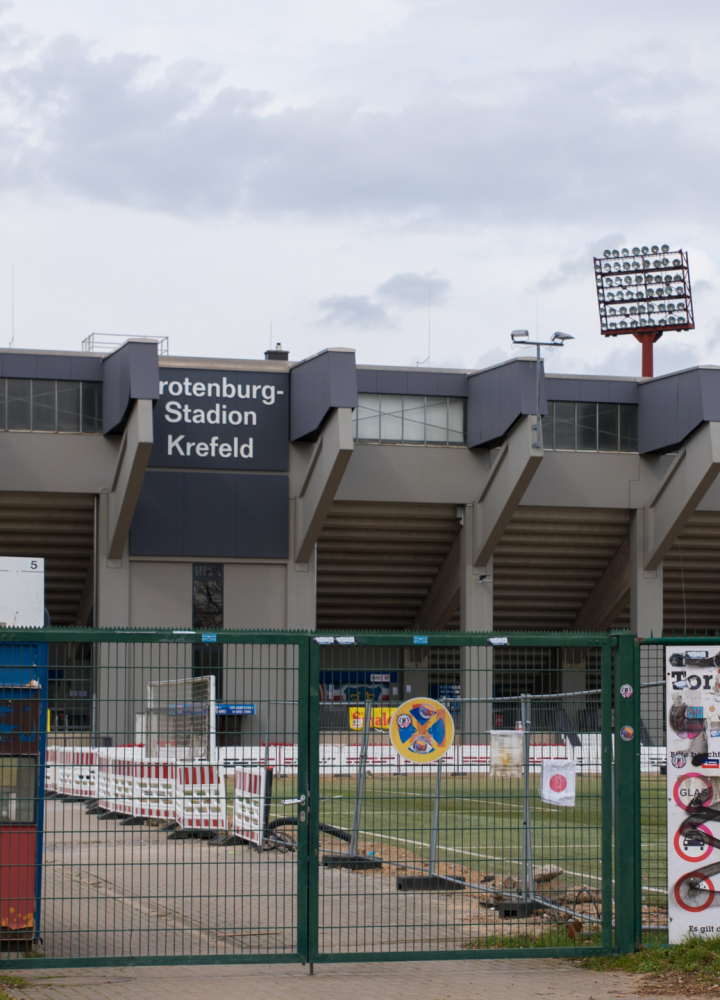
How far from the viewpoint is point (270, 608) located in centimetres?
4100

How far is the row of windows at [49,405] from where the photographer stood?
38812 mm

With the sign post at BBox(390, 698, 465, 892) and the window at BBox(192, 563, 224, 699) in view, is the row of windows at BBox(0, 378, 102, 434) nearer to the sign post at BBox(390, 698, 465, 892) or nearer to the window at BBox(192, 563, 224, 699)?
the window at BBox(192, 563, 224, 699)

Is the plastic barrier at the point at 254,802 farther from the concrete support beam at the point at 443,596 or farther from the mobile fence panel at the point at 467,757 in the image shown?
the concrete support beam at the point at 443,596

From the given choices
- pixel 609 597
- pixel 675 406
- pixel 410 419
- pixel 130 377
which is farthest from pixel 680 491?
pixel 130 377

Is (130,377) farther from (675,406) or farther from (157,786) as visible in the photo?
(157,786)

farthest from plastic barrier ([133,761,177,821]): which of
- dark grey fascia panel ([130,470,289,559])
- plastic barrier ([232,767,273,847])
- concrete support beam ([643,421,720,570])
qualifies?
concrete support beam ([643,421,720,570])

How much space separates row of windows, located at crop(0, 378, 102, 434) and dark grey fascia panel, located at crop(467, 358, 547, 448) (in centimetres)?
1264

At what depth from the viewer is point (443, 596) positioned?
45938 millimetres

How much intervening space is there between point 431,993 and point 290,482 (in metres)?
33.5

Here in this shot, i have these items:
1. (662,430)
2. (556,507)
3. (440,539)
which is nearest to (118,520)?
(440,539)

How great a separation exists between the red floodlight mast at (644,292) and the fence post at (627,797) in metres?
50.1

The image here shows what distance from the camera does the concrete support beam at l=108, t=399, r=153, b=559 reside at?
35938 mm

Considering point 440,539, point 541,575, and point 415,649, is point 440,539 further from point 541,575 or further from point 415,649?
point 415,649

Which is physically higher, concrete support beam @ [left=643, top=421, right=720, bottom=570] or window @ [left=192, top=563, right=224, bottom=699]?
concrete support beam @ [left=643, top=421, right=720, bottom=570]
